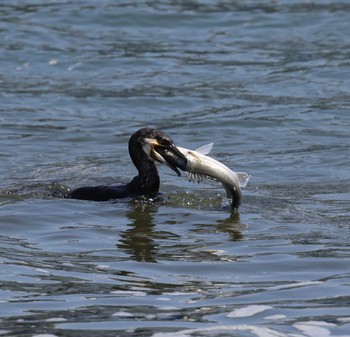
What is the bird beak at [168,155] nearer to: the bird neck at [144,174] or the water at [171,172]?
the bird neck at [144,174]

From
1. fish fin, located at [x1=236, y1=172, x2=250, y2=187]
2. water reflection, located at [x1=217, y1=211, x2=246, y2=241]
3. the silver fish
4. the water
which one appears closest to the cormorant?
the water

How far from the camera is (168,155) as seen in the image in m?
10.8

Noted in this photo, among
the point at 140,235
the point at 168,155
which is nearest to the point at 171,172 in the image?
the point at 168,155

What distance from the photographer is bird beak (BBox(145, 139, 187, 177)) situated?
418 inches

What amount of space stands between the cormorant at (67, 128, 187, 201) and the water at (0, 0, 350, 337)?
220mm

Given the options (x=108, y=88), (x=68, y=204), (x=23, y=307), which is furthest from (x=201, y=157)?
(x=108, y=88)

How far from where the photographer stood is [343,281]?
25.4ft

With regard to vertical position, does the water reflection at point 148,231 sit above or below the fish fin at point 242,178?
below

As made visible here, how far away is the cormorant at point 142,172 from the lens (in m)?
11.0

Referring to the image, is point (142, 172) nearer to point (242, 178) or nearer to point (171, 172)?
point (242, 178)

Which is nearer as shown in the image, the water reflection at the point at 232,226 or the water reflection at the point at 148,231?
the water reflection at the point at 148,231

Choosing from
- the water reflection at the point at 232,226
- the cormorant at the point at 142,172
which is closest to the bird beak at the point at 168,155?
the cormorant at the point at 142,172

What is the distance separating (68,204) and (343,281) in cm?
374

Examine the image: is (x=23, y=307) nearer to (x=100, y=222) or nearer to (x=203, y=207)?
(x=100, y=222)
